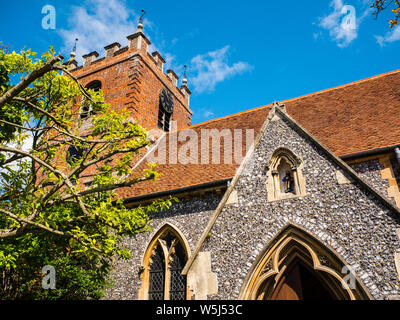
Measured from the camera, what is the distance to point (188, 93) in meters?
20.5

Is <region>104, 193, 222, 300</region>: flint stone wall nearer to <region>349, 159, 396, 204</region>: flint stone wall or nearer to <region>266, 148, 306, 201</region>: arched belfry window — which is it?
<region>266, 148, 306, 201</region>: arched belfry window

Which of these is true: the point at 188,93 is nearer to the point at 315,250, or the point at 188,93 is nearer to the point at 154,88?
the point at 154,88

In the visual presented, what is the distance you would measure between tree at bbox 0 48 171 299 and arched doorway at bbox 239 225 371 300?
2.24 m

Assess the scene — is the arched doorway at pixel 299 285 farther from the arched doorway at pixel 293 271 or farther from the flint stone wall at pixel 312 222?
the flint stone wall at pixel 312 222

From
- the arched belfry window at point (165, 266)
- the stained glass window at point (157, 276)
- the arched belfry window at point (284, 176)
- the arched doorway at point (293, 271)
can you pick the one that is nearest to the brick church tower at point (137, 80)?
the arched belfry window at point (165, 266)

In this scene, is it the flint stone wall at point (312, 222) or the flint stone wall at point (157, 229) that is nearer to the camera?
the flint stone wall at point (312, 222)

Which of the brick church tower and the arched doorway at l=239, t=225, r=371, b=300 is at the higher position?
the brick church tower

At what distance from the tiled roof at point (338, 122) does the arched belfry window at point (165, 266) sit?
1.52m

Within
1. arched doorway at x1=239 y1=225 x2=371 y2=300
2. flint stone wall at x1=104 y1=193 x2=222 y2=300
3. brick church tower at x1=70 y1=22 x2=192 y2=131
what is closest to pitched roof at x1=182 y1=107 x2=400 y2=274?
arched doorway at x1=239 y1=225 x2=371 y2=300

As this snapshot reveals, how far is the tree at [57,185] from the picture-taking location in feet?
16.8

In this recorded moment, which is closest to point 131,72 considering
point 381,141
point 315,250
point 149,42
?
point 149,42

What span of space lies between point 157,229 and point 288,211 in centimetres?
440

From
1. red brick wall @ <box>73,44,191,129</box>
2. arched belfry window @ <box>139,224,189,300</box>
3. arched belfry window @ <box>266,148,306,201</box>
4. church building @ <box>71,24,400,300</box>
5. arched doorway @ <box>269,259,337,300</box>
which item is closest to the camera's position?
church building @ <box>71,24,400,300</box>

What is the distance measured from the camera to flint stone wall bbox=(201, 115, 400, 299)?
469 cm
